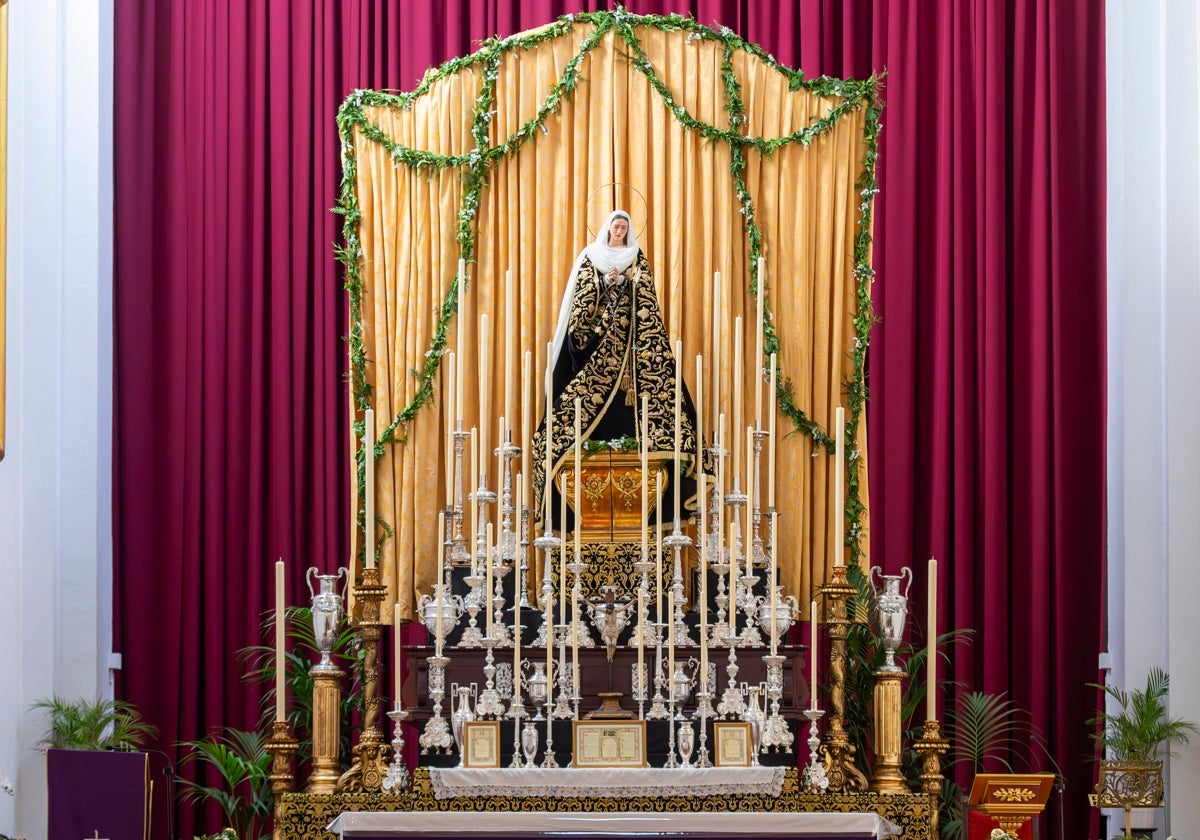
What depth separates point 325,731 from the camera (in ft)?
23.6

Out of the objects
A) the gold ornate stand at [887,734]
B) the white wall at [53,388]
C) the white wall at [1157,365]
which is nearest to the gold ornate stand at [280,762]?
the white wall at [53,388]

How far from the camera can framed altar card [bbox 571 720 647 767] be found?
696 cm

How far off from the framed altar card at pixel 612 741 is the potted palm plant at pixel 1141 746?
227 cm

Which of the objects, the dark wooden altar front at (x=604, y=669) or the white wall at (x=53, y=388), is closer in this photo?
the dark wooden altar front at (x=604, y=669)

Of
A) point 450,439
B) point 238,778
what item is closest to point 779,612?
point 450,439

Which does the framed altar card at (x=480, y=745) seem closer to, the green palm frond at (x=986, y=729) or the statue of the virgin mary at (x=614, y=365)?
the statue of the virgin mary at (x=614, y=365)

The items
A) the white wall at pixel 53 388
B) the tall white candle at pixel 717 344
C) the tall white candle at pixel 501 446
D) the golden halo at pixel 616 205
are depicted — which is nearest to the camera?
the tall white candle at pixel 501 446

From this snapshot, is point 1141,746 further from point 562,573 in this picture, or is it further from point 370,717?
point 370,717

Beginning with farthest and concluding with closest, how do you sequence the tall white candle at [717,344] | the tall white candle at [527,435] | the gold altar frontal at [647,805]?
1. the tall white candle at [717,344]
2. the tall white candle at [527,435]
3. the gold altar frontal at [647,805]

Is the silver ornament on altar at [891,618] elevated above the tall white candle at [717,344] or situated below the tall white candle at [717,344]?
below

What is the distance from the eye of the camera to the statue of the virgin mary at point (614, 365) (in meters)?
8.18

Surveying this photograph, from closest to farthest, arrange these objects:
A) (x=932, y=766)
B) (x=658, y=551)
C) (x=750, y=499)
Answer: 1. (x=932, y=766)
2. (x=658, y=551)
3. (x=750, y=499)

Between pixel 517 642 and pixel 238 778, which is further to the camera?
pixel 238 778

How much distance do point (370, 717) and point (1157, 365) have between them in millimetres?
4079
